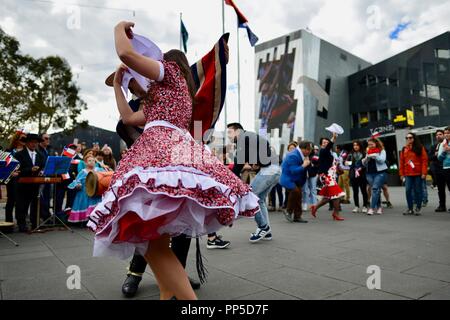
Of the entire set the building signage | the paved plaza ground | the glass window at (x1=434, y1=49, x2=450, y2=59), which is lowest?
the paved plaza ground

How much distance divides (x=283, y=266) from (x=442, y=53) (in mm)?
31204

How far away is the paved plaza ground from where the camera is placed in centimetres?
261

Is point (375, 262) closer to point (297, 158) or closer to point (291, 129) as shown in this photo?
point (297, 158)

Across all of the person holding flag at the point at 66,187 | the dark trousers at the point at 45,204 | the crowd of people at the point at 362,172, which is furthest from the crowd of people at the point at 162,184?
the person holding flag at the point at 66,187

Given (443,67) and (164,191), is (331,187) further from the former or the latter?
(443,67)

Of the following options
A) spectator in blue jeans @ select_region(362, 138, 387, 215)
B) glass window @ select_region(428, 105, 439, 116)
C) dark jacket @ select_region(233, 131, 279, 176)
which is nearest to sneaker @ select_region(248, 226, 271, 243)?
dark jacket @ select_region(233, 131, 279, 176)

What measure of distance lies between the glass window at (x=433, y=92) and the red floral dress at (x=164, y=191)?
3202 centimetres

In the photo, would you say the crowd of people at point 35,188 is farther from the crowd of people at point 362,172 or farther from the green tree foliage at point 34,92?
the green tree foliage at point 34,92

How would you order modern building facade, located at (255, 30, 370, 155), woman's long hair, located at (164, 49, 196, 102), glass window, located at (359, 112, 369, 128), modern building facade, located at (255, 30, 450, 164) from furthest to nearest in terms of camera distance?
modern building facade, located at (255, 30, 370, 155) < glass window, located at (359, 112, 369, 128) < modern building facade, located at (255, 30, 450, 164) < woman's long hair, located at (164, 49, 196, 102)

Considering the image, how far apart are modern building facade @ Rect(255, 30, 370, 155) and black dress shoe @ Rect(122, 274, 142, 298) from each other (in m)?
34.1

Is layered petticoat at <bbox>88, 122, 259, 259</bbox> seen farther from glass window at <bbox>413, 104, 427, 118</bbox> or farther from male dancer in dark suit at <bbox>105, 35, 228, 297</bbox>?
glass window at <bbox>413, 104, 427, 118</bbox>

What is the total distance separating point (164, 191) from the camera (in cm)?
170

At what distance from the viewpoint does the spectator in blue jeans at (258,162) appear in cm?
481

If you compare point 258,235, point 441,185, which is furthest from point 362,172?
point 258,235
